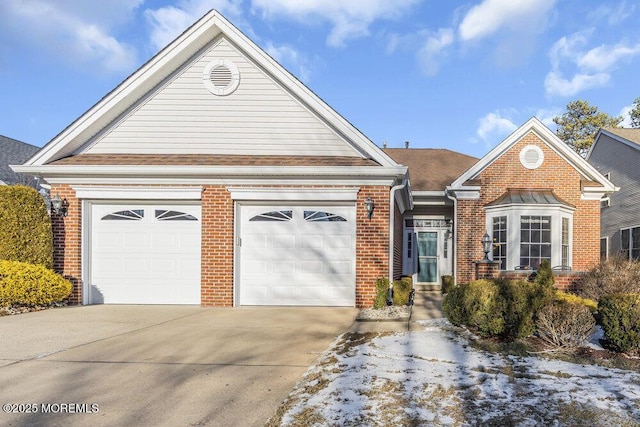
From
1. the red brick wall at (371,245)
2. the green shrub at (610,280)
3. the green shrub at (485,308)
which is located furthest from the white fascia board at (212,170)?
the green shrub at (610,280)

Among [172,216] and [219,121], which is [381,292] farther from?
[219,121]

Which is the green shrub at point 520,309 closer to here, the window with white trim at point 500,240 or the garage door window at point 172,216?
the garage door window at point 172,216

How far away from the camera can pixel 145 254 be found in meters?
10.2

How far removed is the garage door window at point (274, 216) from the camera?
10125mm

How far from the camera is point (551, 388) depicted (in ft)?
14.2

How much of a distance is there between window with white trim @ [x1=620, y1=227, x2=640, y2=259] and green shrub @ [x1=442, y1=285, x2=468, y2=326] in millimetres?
12654

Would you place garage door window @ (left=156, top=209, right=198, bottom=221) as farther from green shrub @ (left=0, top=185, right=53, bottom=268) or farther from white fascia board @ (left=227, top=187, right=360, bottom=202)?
green shrub @ (left=0, top=185, right=53, bottom=268)

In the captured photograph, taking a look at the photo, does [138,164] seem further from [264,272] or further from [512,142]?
[512,142]

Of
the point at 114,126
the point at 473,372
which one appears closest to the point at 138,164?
the point at 114,126

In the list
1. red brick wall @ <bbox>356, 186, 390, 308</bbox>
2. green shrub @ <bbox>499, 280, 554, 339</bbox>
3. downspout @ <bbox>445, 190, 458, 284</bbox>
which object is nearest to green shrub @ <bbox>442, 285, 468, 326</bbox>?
green shrub @ <bbox>499, 280, 554, 339</bbox>

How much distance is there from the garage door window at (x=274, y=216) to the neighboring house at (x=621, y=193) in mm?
12981

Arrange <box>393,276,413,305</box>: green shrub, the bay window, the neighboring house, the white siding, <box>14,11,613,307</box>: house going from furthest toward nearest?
the neighboring house → the bay window → the white siding → <box>14,11,613,307</box>: house → <box>393,276,413,305</box>: green shrub

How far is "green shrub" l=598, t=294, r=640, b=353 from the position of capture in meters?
5.54

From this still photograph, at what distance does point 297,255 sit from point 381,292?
202 centimetres
